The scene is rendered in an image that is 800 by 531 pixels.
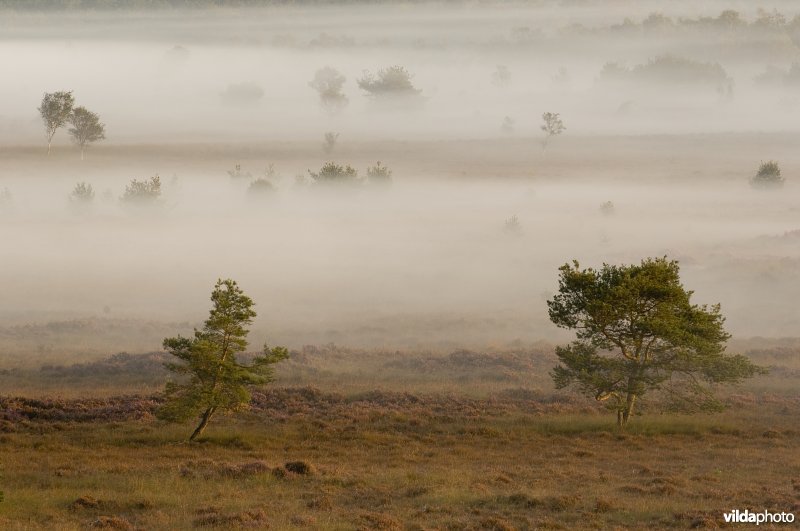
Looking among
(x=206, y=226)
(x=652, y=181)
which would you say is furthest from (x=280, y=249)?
(x=652, y=181)

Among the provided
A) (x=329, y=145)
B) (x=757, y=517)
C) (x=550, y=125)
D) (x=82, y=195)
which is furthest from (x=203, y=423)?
(x=550, y=125)

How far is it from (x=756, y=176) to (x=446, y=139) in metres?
62.0

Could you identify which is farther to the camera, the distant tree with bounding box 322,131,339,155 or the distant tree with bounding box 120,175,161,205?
the distant tree with bounding box 322,131,339,155

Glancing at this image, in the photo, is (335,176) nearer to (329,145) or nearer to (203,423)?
(329,145)

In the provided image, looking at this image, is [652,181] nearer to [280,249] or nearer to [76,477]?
[280,249]

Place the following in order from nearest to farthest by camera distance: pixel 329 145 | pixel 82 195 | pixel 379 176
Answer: pixel 82 195 → pixel 379 176 → pixel 329 145

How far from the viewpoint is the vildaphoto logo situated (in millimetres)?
27031

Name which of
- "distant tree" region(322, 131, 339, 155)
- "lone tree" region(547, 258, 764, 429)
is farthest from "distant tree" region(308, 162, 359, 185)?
"lone tree" region(547, 258, 764, 429)

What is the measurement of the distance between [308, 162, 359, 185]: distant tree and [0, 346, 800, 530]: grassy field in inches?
3029

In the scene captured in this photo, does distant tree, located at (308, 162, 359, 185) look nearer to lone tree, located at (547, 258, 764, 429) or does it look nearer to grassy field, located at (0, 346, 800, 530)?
grassy field, located at (0, 346, 800, 530)

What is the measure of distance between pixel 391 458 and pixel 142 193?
3585 inches

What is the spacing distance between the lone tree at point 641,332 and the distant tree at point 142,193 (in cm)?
8688

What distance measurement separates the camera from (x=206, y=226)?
389ft

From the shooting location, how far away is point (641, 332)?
42125 millimetres
